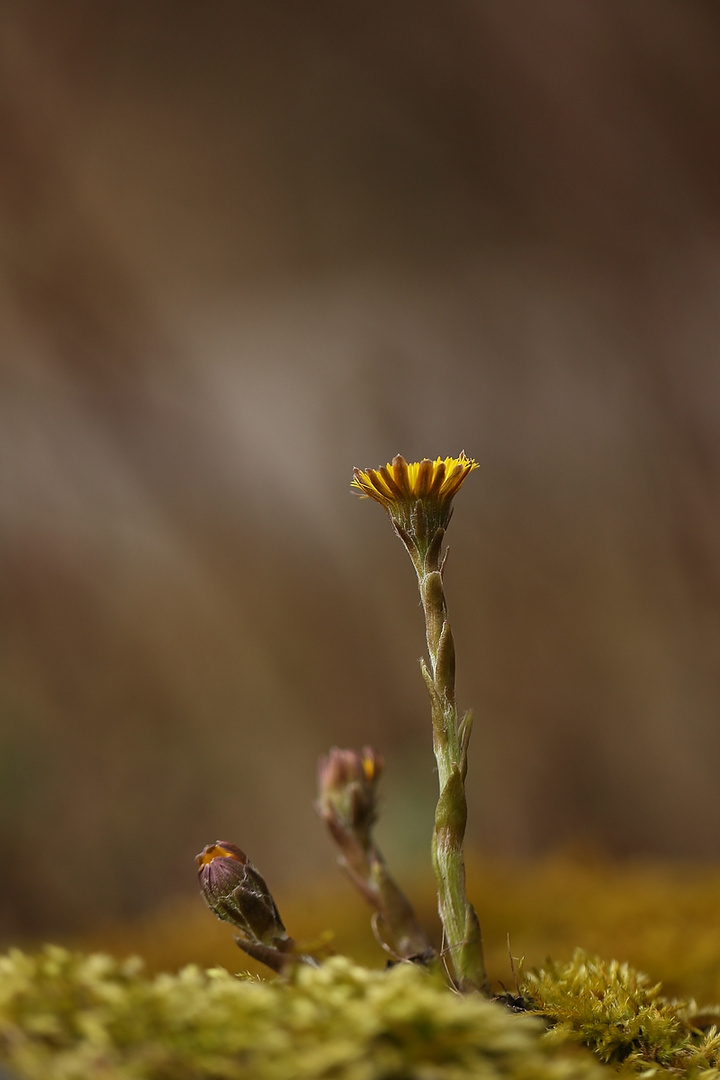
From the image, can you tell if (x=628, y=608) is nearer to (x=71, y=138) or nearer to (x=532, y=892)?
(x=532, y=892)

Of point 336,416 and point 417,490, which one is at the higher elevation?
point 336,416

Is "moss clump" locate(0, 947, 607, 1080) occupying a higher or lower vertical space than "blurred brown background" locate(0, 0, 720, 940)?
lower

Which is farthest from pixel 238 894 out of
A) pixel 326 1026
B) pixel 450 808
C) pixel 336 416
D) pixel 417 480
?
pixel 336 416

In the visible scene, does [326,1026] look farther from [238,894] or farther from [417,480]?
[417,480]

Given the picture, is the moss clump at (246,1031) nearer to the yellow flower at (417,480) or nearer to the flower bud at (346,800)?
the yellow flower at (417,480)

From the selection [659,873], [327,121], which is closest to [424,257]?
[327,121]

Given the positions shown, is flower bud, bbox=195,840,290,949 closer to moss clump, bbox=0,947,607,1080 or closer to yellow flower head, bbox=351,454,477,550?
moss clump, bbox=0,947,607,1080

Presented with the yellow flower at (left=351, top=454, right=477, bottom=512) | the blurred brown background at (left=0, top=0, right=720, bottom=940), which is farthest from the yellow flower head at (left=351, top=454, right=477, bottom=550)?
the blurred brown background at (left=0, top=0, right=720, bottom=940)

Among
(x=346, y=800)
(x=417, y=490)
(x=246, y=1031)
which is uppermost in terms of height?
(x=417, y=490)
